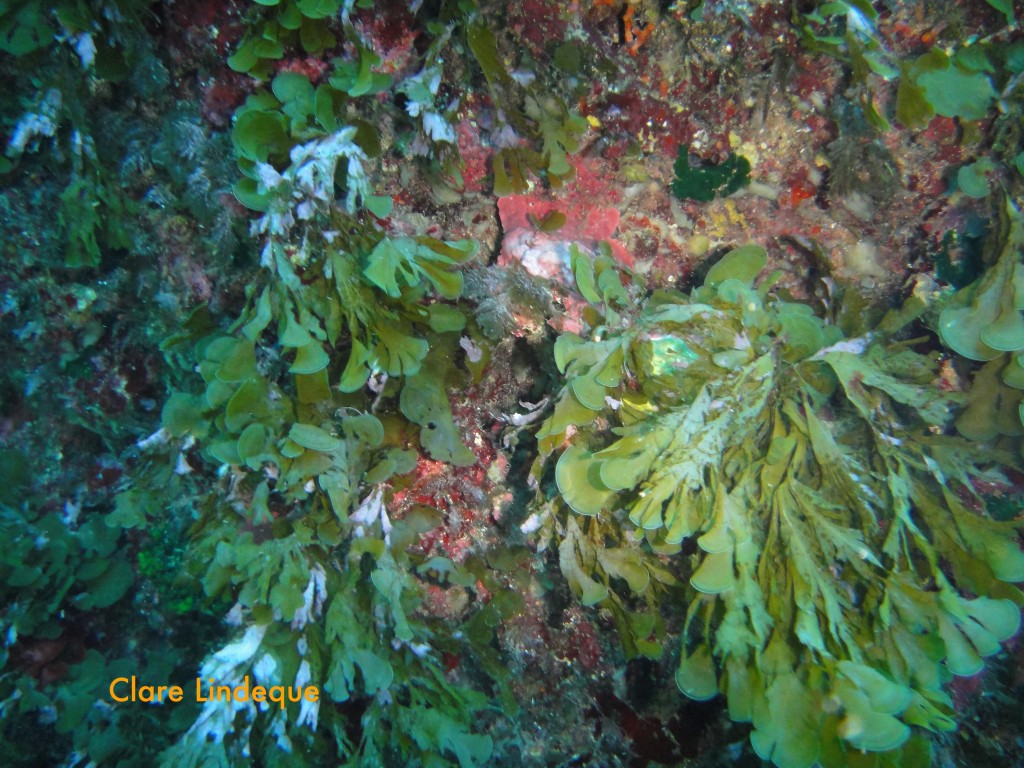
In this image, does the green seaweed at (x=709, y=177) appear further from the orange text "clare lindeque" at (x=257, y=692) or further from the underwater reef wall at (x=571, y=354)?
the orange text "clare lindeque" at (x=257, y=692)

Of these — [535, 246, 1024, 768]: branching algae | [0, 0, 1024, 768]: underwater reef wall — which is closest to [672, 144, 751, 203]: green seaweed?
[0, 0, 1024, 768]: underwater reef wall

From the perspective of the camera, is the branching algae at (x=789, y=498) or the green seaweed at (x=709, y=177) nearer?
the branching algae at (x=789, y=498)

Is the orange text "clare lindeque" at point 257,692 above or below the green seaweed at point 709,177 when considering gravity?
below

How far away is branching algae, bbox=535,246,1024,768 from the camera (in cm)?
175

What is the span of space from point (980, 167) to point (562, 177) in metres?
1.63

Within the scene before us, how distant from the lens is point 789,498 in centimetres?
192

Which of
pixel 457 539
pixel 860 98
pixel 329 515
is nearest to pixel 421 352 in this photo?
pixel 329 515

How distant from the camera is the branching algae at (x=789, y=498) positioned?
175 cm

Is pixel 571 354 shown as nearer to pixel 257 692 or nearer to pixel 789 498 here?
pixel 789 498

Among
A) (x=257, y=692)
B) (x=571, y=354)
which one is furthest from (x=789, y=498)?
(x=257, y=692)

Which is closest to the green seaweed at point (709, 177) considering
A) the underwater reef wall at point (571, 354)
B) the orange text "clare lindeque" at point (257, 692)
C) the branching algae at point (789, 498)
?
the underwater reef wall at point (571, 354)

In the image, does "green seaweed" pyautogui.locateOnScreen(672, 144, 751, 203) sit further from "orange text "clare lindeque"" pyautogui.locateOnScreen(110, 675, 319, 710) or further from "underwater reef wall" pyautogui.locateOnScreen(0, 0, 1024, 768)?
"orange text "clare lindeque"" pyautogui.locateOnScreen(110, 675, 319, 710)

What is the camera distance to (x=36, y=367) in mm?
2994

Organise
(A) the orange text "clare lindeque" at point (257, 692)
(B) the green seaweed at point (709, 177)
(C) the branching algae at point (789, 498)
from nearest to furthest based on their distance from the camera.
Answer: (C) the branching algae at point (789, 498)
(A) the orange text "clare lindeque" at point (257, 692)
(B) the green seaweed at point (709, 177)
